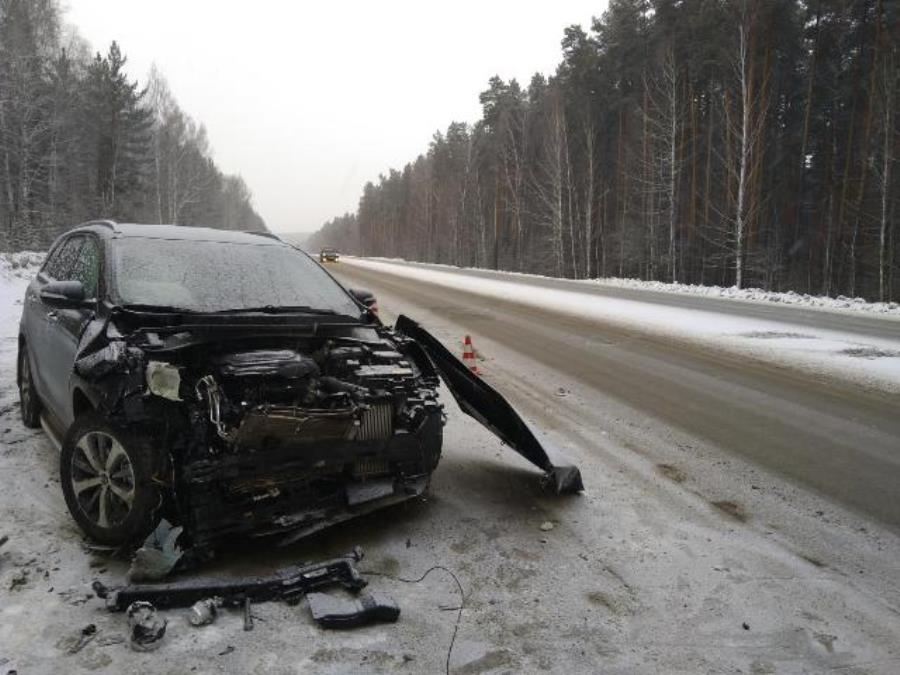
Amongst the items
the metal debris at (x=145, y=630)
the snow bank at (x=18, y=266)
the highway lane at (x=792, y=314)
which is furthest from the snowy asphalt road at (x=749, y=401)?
the snow bank at (x=18, y=266)

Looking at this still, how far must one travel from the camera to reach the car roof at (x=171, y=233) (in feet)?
15.7

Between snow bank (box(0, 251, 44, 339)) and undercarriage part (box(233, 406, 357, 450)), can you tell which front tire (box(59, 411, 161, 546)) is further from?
snow bank (box(0, 251, 44, 339))

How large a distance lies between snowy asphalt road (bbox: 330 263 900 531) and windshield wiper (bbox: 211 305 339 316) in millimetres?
3602

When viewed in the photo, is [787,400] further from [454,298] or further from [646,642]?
[454,298]

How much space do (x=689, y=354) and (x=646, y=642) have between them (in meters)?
7.97

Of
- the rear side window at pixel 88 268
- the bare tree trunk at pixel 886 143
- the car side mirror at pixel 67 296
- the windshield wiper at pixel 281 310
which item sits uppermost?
the bare tree trunk at pixel 886 143

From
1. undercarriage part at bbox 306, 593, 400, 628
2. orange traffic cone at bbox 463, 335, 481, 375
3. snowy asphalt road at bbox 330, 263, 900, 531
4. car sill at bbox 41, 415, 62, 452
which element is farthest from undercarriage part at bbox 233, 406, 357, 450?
orange traffic cone at bbox 463, 335, 481, 375

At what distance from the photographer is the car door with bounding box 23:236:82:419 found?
4637mm

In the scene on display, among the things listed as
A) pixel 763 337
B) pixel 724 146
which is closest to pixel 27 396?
pixel 763 337

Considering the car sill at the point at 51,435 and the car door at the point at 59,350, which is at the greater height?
the car door at the point at 59,350

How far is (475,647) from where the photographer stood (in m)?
2.73

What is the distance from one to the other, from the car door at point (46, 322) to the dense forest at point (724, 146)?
26823 millimetres

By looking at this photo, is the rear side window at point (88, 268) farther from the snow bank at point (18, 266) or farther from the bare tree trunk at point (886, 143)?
the bare tree trunk at point (886, 143)

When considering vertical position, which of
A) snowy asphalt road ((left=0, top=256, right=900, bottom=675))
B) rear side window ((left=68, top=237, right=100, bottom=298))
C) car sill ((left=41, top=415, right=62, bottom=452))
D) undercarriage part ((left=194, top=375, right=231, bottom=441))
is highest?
rear side window ((left=68, top=237, right=100, bottom=298))
